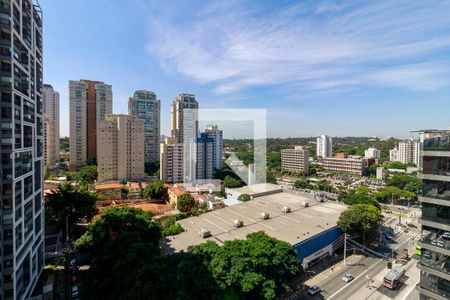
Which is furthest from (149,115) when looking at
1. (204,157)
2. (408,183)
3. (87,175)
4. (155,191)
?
(408,183)

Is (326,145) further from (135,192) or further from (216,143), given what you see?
(135,192)

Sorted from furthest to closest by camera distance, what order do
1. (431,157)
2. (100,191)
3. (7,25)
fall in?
(100,191) → (7,25) → (431,157)

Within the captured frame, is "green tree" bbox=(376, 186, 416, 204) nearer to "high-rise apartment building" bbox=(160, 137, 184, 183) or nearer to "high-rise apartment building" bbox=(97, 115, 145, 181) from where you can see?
"high-rise apartment building" bbox=(160, 137, 184, 183)

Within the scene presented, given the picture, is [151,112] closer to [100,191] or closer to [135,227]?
[100,191]

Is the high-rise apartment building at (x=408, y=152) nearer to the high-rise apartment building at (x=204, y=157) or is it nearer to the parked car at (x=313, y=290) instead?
the high-rise apartment building at (x=204, y=157)

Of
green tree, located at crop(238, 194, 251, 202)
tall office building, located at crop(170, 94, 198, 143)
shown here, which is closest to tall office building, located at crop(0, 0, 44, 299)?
green tree, located at crop(238, 194, 251, 202)

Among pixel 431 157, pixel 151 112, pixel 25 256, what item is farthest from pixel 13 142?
pixel 151 112
